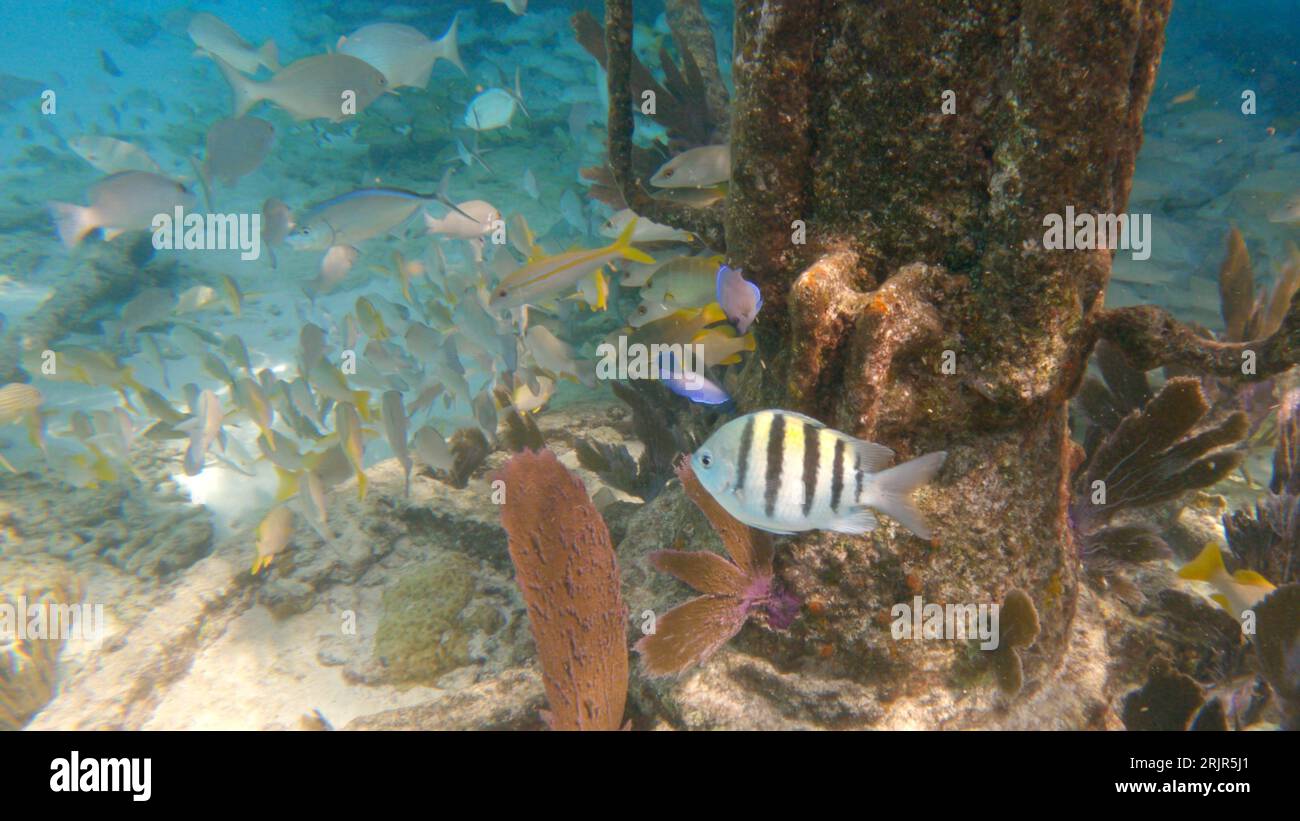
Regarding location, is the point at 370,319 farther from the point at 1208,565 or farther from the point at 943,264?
the point at 1208,565

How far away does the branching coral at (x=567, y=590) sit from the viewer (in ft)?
7.32

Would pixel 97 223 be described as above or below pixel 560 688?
above

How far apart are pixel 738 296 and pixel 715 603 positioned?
133 centimetres

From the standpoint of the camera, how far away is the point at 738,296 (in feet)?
8.08

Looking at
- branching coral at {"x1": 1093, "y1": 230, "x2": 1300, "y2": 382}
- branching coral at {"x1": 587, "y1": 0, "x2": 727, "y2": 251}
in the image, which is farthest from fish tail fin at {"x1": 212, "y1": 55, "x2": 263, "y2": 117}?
branching coral at {"x1": 1093, "y1": 230, "x2": 1300, "y2": 382}

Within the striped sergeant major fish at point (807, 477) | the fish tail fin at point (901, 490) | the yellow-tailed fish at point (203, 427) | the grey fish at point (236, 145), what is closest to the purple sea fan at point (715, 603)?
the striped sergeant major fish at point (807, 477)

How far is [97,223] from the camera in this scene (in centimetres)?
A: 522

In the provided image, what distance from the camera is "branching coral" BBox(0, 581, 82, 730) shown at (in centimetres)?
402

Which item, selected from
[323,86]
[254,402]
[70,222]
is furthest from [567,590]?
[70,222]

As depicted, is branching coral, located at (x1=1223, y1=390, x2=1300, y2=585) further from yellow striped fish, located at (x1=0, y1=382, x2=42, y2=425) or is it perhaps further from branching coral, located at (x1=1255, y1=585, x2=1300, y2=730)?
yellow striped fish, located at (x1=0, y1=382, x2=42, y2=425)

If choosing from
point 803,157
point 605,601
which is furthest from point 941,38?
point 605,601

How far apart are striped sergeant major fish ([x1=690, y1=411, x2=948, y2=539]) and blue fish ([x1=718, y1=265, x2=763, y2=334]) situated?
0.85 meters
